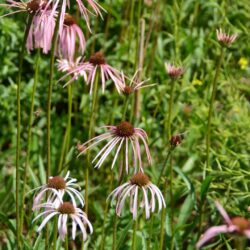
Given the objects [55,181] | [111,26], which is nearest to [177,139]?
[55,181]

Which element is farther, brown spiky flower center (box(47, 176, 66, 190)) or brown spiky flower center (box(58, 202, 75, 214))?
brown spiky flower center (box(47, 176, 66, 190))

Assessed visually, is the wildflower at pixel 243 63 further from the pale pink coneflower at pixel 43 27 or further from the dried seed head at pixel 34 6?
the dried seed head at pixel 34 6

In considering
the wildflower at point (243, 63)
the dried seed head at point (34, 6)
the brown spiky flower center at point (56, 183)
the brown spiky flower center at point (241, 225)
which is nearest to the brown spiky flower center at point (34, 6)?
the dried seed head at point (34, 6)

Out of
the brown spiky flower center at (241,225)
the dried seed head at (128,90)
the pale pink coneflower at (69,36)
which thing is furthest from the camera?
the pale pink coneflower at (69,36)

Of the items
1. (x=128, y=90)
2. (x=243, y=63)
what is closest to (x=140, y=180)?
(x=128, y=90)

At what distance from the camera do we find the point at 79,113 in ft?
9.67

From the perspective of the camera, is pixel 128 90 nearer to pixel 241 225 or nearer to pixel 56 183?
pixel 56 183

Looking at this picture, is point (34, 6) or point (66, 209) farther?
point (34, 6)

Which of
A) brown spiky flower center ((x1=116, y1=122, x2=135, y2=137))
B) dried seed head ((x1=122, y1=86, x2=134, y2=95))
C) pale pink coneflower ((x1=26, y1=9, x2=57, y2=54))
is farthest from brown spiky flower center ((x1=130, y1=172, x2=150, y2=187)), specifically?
pale pink coneflower ((x1=26, y1=9, x2=57, y2=54))

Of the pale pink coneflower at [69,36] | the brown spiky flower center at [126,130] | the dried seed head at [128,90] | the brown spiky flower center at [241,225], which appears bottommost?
the brown spiky flower center at [241,225]

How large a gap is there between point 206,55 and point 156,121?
0.47 m

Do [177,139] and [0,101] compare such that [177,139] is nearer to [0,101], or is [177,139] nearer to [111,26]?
[0,101]

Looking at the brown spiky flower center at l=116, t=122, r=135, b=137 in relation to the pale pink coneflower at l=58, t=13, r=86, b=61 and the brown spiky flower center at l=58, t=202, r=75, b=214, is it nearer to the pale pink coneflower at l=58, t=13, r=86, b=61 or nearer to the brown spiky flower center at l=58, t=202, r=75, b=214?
the brown spiky flower center at l=58, t=202, r=75, b=214

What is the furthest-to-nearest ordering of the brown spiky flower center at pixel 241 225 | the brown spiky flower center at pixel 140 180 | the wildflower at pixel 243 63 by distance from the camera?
the wildflower at pixel 243 63 < the brown spiky flower center at pixel 140 180 < the brown spiky flower center at pixel 241 225
